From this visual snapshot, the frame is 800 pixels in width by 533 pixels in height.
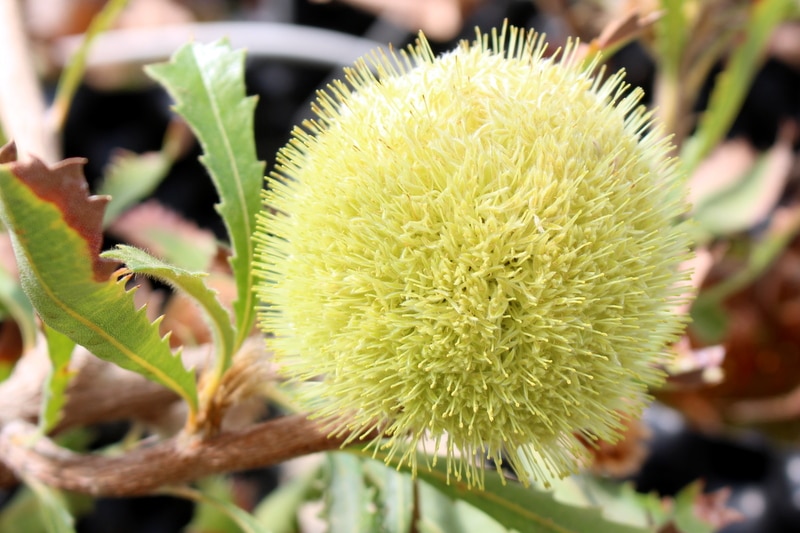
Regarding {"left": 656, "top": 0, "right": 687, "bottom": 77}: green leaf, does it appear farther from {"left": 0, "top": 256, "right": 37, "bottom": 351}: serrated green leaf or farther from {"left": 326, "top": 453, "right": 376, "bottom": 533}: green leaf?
{"left": 0, "top": 256, "right": 37, "bottom": 351}: serrated green leaf

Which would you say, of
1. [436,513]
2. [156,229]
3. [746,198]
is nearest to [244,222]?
[436,513]

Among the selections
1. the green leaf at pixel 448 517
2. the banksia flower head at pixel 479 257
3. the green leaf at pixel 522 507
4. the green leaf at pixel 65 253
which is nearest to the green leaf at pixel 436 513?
the green leaf at pixel 448 517

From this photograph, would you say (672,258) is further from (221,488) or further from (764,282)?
(764,282)

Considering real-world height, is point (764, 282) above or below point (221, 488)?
above

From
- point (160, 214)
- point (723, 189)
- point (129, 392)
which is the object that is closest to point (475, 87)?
point (129, 392)

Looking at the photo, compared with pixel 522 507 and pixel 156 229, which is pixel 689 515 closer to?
pixel 522 507

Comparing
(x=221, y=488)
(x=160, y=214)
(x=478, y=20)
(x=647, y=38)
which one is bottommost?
(x=221, y=488)
